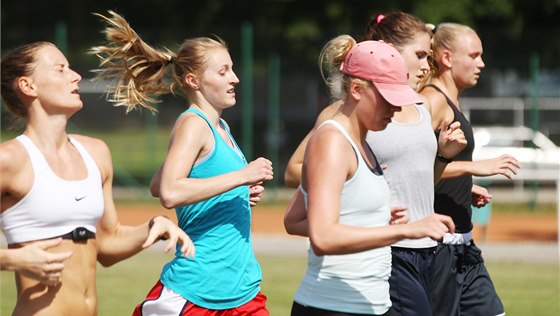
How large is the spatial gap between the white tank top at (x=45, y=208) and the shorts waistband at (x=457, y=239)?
2275 millimetres

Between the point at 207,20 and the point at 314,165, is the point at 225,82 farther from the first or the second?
the point at 207,20

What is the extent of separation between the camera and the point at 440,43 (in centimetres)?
648

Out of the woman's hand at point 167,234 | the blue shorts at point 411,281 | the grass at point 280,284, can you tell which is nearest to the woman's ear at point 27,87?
the woman's hand at point 167,234

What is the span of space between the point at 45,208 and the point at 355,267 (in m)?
1.25

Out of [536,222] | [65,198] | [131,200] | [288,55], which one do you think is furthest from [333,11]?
[65,198]

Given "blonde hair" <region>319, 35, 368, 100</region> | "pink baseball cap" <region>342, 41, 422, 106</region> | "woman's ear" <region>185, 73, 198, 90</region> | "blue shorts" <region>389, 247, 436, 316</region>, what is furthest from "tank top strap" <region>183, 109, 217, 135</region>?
"blue shorts" <region>389, 247, 436, 316</region>

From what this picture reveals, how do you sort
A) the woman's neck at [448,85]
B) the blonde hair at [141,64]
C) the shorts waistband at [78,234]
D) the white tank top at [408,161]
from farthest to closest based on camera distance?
the woman's neck at [448,85] → the blonde hair at [141,64] → the white tank top at [408,161] → the shorts waistband at [78,234]

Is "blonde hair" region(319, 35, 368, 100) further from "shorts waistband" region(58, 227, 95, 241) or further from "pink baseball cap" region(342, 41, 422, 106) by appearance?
"shorts waistband" region(58, 227, 95, 241)

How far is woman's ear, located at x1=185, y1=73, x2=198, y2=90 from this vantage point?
18.2ft

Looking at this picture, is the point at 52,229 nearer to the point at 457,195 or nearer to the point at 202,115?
the point at 202,115

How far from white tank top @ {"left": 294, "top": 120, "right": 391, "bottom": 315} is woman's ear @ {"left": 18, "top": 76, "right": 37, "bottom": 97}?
1175 mm

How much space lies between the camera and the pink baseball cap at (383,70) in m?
4.39

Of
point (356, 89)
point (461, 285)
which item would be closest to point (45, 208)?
point (356, 89)

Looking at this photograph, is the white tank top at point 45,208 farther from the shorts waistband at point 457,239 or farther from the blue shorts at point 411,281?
the shorts waistband at point 457,239
